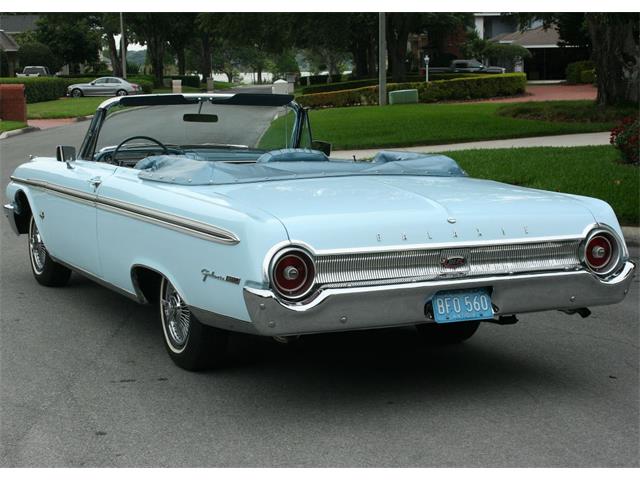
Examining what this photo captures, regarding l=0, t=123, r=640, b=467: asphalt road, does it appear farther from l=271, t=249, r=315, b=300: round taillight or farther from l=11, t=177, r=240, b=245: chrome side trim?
l=11, t=177, r=240, b=245: chrome side trim

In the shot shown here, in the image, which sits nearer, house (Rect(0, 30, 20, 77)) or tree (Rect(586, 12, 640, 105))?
tree (Rect(586, 12, 640, 105))

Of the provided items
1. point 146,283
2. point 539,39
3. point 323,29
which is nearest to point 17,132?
point 146,283

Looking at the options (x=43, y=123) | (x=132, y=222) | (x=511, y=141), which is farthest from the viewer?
(x=43, y=123)

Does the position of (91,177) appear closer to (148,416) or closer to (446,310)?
(148,416)

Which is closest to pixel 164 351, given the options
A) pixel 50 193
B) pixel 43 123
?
pixel 50 193

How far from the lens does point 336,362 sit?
5.98 meters

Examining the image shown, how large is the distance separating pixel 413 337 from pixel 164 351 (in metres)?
1.54

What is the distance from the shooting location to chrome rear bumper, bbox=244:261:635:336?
4.80m

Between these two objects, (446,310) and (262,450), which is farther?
(446,310)

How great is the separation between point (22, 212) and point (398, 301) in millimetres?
4472

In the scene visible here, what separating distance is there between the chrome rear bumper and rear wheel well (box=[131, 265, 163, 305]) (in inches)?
55.9

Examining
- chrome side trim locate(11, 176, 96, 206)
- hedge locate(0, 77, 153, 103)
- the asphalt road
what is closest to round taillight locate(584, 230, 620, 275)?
the asphalt road

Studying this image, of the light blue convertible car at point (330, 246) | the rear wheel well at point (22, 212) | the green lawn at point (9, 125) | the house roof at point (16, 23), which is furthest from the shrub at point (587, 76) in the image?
the house roof at point (16, 23)

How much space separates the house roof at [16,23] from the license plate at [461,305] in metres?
102
